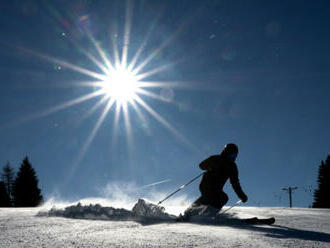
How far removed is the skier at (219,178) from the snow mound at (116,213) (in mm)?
1289

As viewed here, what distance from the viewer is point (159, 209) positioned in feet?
16.8

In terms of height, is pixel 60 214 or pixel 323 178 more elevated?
pixel 323 178

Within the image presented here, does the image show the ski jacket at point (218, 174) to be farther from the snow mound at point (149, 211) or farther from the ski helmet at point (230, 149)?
the snow mound at point (149, 211)

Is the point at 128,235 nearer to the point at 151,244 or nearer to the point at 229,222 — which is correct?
the point at 151,244

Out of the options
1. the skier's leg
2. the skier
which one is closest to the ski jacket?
the skier

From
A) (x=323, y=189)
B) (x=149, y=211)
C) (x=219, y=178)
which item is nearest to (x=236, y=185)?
(x=219, y=178)

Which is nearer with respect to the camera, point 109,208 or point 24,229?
point 24,229

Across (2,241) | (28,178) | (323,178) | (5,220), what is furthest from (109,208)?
(323,178)

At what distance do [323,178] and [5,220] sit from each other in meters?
40.3

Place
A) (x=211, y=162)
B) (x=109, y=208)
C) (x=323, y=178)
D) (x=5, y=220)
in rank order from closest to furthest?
(x=5, y=220) → (x=109, y=208) → (x=211, y=162) → (x=323, y=178)

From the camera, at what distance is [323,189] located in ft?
120

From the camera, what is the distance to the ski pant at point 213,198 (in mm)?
6066

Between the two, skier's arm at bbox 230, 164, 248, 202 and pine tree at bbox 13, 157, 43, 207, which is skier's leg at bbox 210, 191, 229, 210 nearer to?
skier's arm at bbox 230, 164, 248, 202

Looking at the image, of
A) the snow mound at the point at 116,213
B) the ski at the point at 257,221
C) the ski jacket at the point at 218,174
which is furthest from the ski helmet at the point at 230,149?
the snow mound at the point at 116,213
